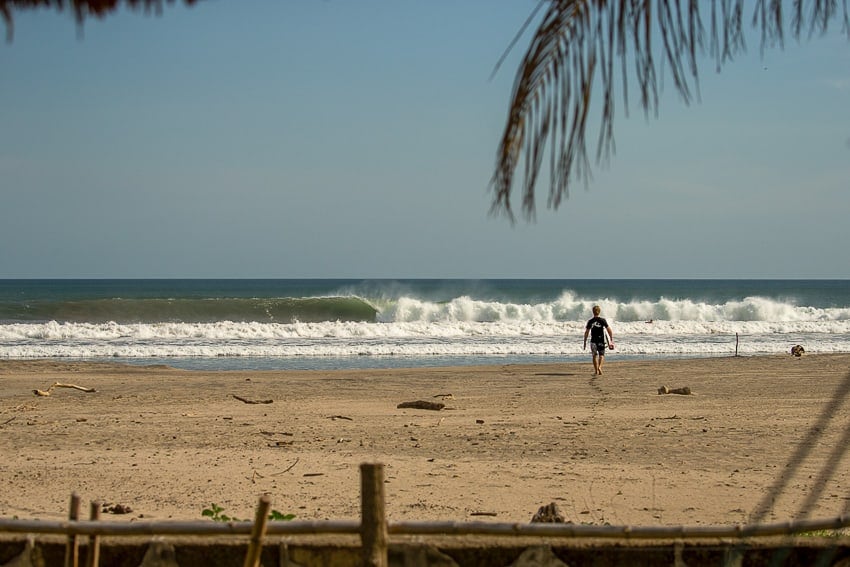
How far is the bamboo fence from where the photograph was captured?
3.98m

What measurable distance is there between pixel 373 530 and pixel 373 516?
0.06 meters

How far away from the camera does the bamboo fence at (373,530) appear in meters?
3.98

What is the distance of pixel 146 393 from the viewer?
15.4 metres

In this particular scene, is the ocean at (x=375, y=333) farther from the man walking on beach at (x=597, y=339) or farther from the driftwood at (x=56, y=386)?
the driftwood at (x=56, y=386)

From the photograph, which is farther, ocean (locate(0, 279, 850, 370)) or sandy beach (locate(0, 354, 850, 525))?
ocean (locate(0, 279, 850, 370))

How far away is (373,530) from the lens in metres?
3.98

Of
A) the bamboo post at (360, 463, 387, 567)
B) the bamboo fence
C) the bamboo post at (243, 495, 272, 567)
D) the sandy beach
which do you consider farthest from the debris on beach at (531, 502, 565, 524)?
the bamboo post at (243, 495, 272, 567)

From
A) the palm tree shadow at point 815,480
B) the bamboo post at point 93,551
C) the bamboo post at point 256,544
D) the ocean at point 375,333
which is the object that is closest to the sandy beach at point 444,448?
the palm tree shadow at point 815,480

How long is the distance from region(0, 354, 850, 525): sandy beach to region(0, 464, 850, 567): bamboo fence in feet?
2.72

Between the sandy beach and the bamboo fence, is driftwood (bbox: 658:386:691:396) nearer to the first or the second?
the sandy beach

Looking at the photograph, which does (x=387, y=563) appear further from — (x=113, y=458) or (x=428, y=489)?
(x=113, y=458)

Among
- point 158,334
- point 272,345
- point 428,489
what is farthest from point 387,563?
point 158,334

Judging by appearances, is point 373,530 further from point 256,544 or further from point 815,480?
point 815,480

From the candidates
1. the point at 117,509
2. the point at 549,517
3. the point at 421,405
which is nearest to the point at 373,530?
the point at 549,517
